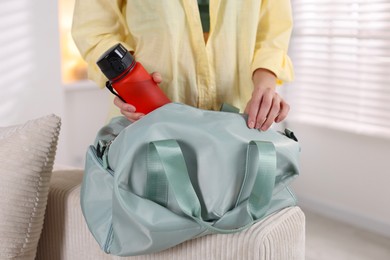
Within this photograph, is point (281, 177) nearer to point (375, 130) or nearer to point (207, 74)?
point (207, 74)

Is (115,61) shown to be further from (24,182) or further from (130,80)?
(24,182)

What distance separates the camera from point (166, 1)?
1.09m

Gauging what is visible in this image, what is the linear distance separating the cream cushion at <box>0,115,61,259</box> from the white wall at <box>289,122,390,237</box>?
5.99 ft

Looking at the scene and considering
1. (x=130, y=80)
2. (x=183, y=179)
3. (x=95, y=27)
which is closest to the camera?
(x=183, y=179)

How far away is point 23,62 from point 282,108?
105 cm

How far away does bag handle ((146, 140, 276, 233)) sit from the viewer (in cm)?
92

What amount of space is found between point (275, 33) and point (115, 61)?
345 mm

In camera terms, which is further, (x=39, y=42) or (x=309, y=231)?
(x=309, y=231)

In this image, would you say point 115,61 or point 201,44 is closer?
point 115,61

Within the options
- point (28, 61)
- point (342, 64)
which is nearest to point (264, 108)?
point (28, 61)

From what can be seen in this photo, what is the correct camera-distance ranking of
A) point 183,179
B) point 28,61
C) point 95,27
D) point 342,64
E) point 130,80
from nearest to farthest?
point 183,179
point 130,80
point 95,27
point 28,61
point 342,64

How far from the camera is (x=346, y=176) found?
2.80m

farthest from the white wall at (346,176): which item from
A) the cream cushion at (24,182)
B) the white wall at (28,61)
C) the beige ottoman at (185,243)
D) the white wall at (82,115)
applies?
the cream cushion at (24,182)

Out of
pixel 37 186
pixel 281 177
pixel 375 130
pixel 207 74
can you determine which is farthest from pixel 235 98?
pixel 375 130
